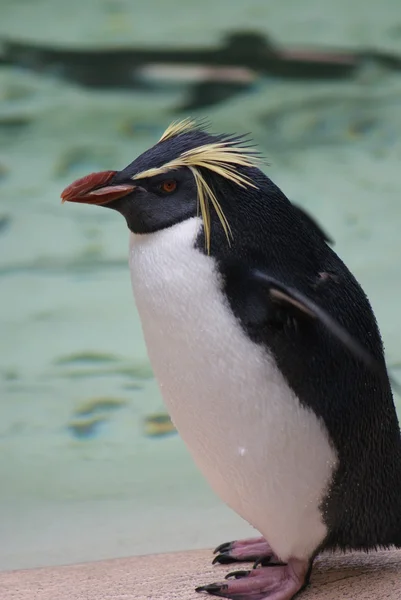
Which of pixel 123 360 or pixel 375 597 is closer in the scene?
pixel 375 597

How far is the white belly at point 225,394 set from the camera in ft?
3.35

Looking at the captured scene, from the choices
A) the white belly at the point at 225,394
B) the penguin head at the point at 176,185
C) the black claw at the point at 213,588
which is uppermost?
the penguin head at the point at 176,185

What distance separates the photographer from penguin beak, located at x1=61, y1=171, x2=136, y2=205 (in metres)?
1.04

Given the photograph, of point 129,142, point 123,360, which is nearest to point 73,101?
point 129,142

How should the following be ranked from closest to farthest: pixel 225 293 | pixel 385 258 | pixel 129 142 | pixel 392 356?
1. pixel 225 293
2. pixel 392 356
3. pixel 385 258
4. pixel 129 142

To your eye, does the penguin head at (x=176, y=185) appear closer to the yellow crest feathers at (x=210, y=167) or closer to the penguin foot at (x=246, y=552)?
the yellow crest feathers at (x=210, y=167)

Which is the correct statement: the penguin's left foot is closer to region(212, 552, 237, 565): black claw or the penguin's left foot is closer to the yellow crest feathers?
region(212, 552, 237, 565): black claw

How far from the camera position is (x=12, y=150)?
298 centimetres

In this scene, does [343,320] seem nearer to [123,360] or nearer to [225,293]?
[225,293]

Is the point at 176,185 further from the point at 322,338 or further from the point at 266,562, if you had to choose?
the point at 266,562

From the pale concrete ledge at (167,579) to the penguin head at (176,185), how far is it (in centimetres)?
43

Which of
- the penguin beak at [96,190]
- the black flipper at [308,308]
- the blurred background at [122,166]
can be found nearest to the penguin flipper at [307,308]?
the black flipper at [308,308]

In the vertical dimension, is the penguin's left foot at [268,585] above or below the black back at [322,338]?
below

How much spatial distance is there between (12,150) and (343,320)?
2124 mm
